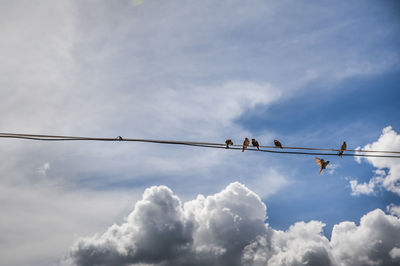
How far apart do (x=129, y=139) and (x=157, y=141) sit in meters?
0.90

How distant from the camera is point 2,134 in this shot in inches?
292

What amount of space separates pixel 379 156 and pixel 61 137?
12.2 m

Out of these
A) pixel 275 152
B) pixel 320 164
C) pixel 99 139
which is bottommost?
pixel 99 139

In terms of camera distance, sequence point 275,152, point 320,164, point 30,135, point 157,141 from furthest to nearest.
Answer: point 320,164, point 275,152, point 157,141, point 30,135

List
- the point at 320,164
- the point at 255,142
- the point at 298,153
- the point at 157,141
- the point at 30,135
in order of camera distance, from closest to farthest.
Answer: the point at 30,135
the point at 157,141
the point at 298,153
the point at 255,142
the point at 320,164

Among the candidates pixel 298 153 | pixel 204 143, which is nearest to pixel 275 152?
pixel 298 153

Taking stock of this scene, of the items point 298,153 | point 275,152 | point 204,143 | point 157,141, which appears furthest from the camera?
point 298,153

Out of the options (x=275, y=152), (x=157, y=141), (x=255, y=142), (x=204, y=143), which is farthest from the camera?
(x=255, y=142)

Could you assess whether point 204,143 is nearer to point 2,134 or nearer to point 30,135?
point 30,135

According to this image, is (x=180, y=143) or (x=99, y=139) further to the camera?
(x=180, y=143)

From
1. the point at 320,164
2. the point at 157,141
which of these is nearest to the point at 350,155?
the point at 320,164

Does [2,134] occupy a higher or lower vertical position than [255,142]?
lower

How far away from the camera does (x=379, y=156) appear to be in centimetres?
1081

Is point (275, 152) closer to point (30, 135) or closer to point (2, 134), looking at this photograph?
point (30, 135)
